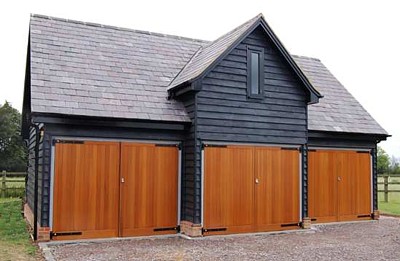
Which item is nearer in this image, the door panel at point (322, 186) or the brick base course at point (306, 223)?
the brick base course at point (306, 223)

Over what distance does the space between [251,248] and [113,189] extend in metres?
3.39

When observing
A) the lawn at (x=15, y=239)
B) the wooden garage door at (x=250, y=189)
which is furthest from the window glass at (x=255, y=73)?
the lawn at (x=15, y=239)

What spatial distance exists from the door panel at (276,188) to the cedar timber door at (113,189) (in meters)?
2.13

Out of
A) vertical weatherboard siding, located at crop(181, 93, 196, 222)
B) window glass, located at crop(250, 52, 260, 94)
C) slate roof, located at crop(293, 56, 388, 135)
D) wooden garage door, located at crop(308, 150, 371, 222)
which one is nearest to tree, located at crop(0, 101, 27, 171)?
slate roof, located at crop(293, 56, 388, 135)

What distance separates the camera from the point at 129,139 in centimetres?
1076

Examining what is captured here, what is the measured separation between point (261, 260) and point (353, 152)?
710cm

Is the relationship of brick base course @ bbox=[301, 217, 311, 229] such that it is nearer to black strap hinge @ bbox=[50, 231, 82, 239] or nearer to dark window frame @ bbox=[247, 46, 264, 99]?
dark window frame @ bbox=[247, 46, 264, 99]

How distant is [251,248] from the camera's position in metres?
9.44

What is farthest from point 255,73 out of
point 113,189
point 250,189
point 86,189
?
point 86,189

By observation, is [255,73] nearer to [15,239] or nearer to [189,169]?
[189,169]

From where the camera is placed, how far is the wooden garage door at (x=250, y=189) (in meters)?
10.9

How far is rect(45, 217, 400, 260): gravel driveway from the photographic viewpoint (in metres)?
8.55

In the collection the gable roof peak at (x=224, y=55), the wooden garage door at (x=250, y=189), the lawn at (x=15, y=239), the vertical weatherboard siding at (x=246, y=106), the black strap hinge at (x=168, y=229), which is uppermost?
the gable roof peak at (x=224, y=55)

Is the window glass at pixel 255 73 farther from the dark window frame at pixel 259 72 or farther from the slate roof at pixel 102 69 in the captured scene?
the slate roof at pixel 102 69
